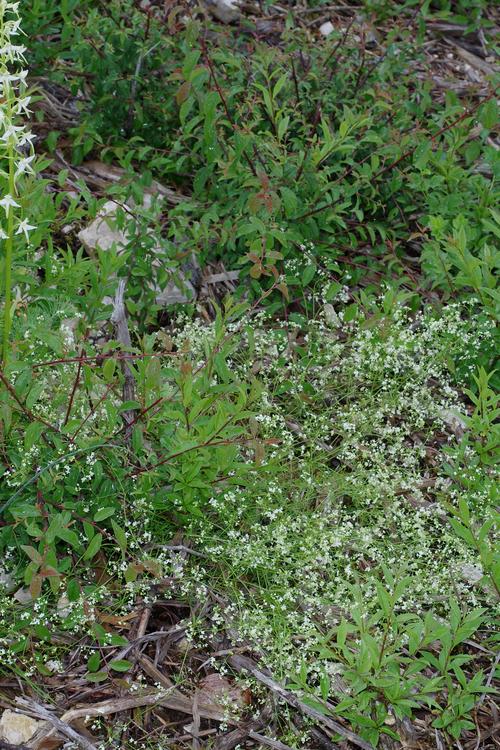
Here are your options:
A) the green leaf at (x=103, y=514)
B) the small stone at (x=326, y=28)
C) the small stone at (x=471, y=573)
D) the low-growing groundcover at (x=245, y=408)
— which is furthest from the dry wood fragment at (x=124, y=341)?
the small stone at (x=326, y=28)

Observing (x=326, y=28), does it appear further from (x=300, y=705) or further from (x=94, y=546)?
(x=300, y=705)

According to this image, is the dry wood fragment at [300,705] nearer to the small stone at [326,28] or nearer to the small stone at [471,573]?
the small stone at [471,573]

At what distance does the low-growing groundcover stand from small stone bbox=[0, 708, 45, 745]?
5cm

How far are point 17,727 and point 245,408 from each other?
1.48 metres

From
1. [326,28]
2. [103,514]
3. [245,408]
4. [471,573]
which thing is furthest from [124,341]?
[326,28]

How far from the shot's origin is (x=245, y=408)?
3.64 metres

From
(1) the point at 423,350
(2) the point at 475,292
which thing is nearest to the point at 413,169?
(2) the point at 475,292

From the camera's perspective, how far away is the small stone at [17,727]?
109 inches

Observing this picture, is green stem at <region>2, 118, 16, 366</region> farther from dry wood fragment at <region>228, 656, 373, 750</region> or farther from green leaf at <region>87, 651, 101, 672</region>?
dry wood fragment at <region>228, 656, 373, 750</region>

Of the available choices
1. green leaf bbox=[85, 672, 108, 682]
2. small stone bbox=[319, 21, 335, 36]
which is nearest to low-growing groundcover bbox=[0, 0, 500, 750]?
green leaf bbox=[85, 672, 108, 682]

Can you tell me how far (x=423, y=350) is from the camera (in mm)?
4109

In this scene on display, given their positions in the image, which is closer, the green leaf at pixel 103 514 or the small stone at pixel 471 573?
the green leaf at pixel 103 514

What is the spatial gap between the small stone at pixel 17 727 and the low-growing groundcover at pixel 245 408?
0.16 feet

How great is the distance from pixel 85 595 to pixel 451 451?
167 cm
